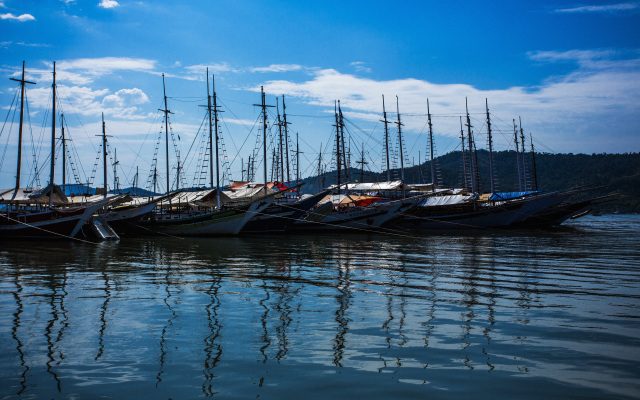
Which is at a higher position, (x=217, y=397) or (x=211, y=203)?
(x=211, y=203)

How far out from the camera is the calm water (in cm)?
570

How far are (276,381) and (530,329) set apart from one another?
453cm

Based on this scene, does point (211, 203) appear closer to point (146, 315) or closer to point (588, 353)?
point (146, 315)

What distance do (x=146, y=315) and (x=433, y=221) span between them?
155 feet

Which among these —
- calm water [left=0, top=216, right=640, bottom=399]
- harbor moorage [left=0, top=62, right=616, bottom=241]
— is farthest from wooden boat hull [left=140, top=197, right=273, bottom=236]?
calm water [left=0, top=216, right=640, bottom=399]

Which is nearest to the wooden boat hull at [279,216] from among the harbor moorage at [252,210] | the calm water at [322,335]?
the harbor moorage at [252,210]

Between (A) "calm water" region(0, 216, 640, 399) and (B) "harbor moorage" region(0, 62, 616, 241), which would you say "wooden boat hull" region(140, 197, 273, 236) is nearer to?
(B) "harbor moorage" region(0, 62, 616, 241)

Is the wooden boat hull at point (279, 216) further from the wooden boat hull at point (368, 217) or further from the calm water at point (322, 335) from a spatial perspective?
the calm water at point (322, 335)

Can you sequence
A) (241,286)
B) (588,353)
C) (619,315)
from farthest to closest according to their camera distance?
1. (241,286)
2. (619,315)
3. (588,353)

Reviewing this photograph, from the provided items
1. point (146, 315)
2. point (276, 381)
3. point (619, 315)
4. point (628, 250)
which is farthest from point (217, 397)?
point (628, 250)

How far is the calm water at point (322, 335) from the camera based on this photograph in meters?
5.70

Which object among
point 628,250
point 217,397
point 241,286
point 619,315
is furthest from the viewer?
point 628,250

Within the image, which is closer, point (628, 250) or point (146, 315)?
point (146, 315)

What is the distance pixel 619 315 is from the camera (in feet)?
30.7
